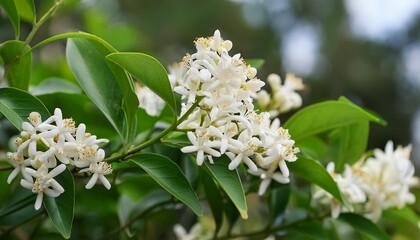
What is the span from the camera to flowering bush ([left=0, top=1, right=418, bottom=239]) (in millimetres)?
627

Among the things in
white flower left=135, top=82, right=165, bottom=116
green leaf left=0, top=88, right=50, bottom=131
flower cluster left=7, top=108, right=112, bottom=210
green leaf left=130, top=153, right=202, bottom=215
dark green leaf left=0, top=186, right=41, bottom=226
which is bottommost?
dark green leaf left=0, top=186, right=41, bottom=226

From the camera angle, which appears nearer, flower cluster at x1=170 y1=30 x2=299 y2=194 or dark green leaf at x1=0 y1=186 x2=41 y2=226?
flower cluster at x1=170 y1=30 x2=299 y2=194

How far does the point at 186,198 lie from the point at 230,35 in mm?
7827

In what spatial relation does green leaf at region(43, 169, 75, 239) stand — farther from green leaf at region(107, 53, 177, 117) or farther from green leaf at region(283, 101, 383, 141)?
green leaf at region(283, 101, 383, 141)

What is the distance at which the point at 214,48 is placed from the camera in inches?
25.5

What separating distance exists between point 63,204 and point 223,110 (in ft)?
0.69

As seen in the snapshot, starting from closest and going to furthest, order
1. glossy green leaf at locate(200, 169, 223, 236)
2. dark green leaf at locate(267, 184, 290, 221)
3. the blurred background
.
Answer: glossy green leaf at locate(200, 169, 223, 236), dark green leaf at locate(267, 184, 290, 221), the blurred background

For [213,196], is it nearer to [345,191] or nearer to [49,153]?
[345,191]

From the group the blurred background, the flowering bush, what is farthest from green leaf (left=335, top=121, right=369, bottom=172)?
the blurred background

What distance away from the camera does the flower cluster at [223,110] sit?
62cm

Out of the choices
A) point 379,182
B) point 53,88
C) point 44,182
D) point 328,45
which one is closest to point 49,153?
point 44,182

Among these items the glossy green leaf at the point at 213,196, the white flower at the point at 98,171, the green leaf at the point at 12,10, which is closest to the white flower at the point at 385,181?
the glossy green leaf at the point at 213,196

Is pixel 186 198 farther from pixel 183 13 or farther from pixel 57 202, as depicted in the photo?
pixel 183 13

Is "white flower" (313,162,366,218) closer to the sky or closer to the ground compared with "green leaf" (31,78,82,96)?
closer to the ground
